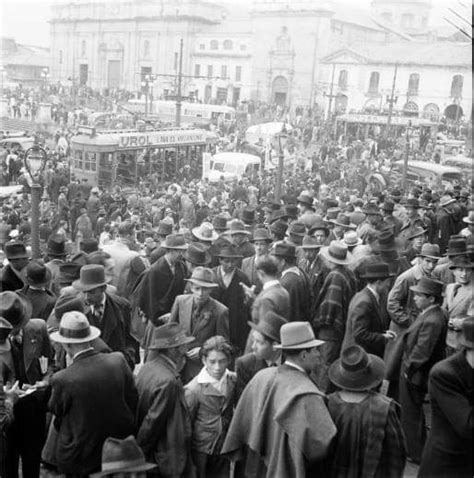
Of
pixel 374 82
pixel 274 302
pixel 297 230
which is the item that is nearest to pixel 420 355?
pixel 274 302

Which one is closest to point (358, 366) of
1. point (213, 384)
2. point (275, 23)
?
point (213, 384)

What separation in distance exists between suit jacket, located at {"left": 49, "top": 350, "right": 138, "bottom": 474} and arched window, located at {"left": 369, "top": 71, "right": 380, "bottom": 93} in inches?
2176

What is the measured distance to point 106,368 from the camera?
429cm

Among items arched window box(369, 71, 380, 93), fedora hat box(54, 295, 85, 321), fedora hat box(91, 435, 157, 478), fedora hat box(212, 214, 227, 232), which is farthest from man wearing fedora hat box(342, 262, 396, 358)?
arched window box(369, 71, 380, 93)

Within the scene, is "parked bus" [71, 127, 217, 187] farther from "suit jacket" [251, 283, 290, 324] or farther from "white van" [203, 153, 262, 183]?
"suit jacket" [251, 283, 290, 324]

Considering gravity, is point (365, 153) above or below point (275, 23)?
below

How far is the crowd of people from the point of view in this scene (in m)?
3.85

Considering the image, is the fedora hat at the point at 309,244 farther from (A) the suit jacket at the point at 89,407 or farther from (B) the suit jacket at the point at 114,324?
(A) the suit jacket at the point at 89,407

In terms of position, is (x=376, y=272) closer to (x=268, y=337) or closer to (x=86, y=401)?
(x=268, y=337)

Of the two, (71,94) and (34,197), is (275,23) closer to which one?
(71,94)

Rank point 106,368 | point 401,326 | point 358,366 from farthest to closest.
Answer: point 401,326 < point 106,368 < point 358,366

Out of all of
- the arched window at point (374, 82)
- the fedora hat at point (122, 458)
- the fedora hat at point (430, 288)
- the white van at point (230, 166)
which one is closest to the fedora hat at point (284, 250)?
the fedora hat at point (430, 288)

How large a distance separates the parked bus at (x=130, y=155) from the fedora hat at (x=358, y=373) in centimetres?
2018

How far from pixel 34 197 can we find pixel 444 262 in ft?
16.6
